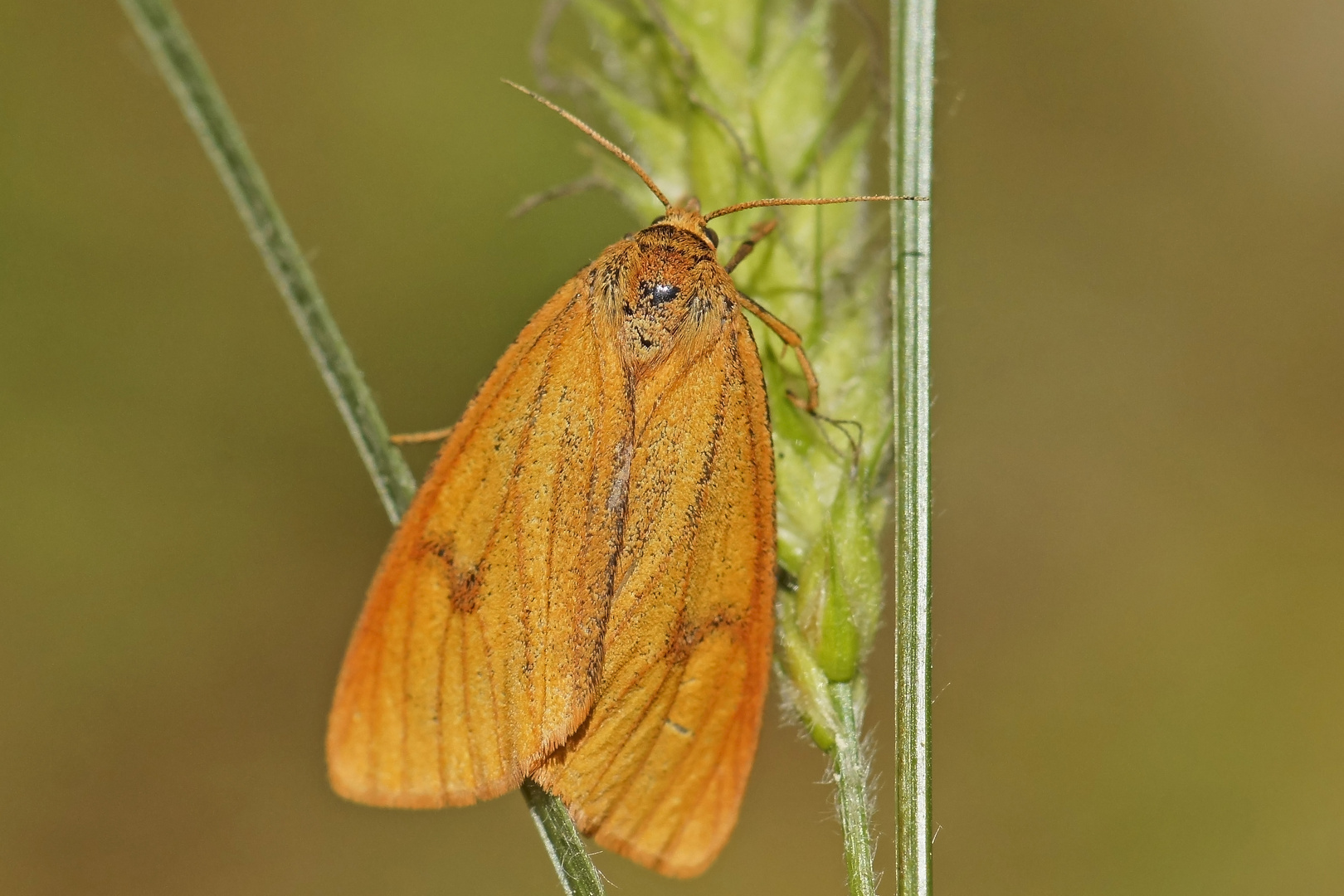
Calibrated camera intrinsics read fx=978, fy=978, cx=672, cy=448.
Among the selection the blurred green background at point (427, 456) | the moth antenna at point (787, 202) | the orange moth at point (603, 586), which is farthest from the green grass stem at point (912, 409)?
the blurred green background at point (427, 456)

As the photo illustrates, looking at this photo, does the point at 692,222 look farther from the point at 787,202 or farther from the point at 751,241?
the point at 787,202

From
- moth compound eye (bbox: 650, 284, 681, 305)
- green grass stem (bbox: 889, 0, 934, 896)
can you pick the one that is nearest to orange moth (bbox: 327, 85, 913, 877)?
moth compound eye (bbox: 650, 284, 681, 305)

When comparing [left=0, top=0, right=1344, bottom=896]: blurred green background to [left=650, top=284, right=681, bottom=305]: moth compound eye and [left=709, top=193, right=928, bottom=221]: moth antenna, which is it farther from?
[left=709, top=193, right=928, bottom=221]: moth antenna

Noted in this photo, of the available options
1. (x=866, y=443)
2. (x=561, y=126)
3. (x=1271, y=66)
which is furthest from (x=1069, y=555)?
(x=866, y=443)

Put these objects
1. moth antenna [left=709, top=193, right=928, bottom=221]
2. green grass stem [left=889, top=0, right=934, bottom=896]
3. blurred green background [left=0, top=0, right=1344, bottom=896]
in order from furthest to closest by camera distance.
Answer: blurred green background [left=0, top=0, right=1344, bottom=896]
moth antenna [left=709, top=193, right=928, bottom=221]
green grass stem [left=889, top=0, right=934, bottom=896]

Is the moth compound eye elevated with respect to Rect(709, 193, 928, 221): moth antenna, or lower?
lower

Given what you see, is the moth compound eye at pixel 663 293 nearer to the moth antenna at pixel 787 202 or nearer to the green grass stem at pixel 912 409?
the moth antenna at pixel 787 202

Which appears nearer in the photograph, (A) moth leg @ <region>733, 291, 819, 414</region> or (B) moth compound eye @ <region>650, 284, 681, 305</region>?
(A) moth leg @ <region>733, 291, 819, 414</region>
